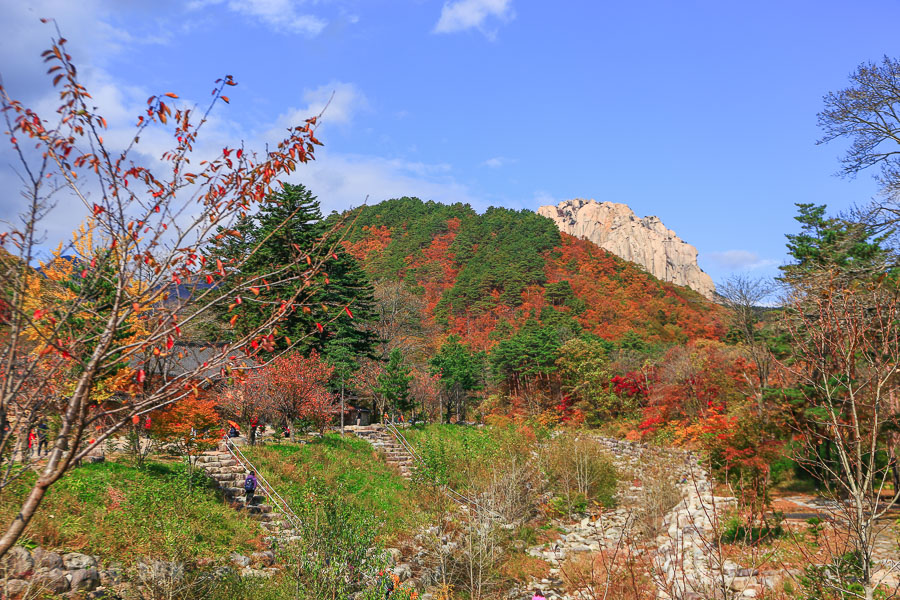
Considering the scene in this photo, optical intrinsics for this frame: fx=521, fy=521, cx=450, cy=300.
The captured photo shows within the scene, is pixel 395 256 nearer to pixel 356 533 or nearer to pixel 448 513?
pixel 448 513

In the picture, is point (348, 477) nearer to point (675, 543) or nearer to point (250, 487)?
point (250, 487)

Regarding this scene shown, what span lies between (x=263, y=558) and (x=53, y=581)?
4.13m

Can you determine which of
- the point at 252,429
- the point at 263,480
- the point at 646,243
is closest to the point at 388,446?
the point at 252,429

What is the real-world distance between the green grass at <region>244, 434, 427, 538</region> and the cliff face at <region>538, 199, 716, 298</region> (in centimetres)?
9095

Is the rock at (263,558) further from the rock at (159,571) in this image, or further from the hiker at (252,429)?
the hiker at (252,429)

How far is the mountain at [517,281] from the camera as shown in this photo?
4925 centimetres

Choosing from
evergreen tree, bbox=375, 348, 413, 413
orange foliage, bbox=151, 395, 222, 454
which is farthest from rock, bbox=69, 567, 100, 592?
evergreen tree, bbox=375, 348, 413, 413

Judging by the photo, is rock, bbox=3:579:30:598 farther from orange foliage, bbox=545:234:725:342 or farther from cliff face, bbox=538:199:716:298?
cliff face, bbox=538:199:716:298

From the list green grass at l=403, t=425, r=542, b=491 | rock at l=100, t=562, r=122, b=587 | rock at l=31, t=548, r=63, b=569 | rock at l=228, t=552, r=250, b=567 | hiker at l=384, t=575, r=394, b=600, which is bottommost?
hiker at l=384, t=575, r=394, b=600

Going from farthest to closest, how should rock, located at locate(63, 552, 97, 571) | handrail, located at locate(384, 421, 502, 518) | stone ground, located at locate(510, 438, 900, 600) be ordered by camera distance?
handrail, located at locate(384, 421, 502, 518) < stone ground, located at locate(510, 438, 900, 600) < rock, located at locate(63, 552, 97, 571)

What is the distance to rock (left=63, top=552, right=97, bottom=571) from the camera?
27.3 ft

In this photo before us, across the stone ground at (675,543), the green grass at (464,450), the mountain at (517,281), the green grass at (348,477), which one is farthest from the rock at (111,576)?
the mountain at (517,281)

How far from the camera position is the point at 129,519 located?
30.5 ft

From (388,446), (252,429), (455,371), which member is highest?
(455,371)
